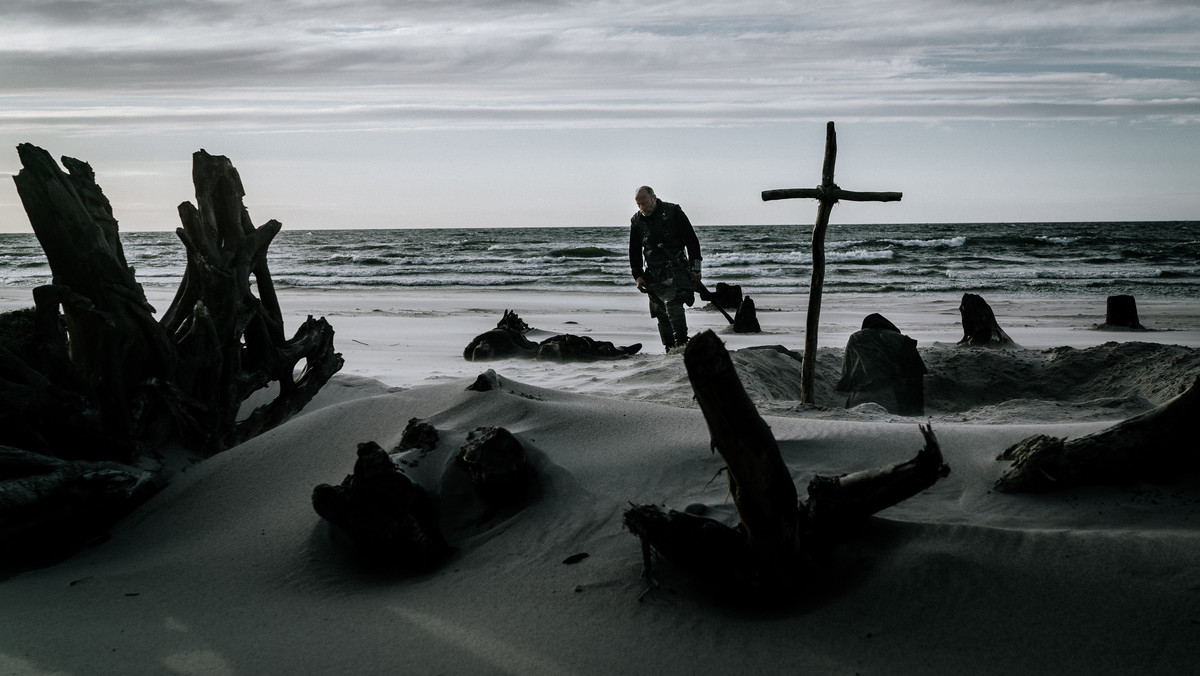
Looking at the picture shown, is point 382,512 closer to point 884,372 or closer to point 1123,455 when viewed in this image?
point 1123,455

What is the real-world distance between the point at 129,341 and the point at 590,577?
9.28 feet

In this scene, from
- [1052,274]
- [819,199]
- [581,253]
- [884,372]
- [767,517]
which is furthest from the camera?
[581,253]

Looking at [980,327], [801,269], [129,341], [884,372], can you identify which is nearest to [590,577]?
[129,341]

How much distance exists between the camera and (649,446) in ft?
14.1

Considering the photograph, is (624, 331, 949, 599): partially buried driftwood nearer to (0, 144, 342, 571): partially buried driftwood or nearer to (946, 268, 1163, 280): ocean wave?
(0, 144, 342, 571): partially buried driftwood

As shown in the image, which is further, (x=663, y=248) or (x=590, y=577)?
(x=663, y=248)

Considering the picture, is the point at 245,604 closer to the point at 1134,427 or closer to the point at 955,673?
the point at 955,673

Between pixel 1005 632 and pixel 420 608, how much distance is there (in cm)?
204

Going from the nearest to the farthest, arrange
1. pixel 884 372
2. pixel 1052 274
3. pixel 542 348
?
pixel 884 372
pixel 542 348
pixel 1052 274

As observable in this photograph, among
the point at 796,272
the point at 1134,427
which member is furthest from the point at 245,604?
the point at 796,272

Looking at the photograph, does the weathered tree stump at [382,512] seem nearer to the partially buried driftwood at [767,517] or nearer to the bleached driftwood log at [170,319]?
the partially buried driftwood at [767,517]

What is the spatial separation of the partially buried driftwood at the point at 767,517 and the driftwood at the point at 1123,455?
3.06 feet

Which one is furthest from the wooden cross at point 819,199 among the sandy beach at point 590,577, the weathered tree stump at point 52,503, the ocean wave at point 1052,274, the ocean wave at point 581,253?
the ocean wave at point 581,253

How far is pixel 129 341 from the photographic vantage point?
4488 millimetres
